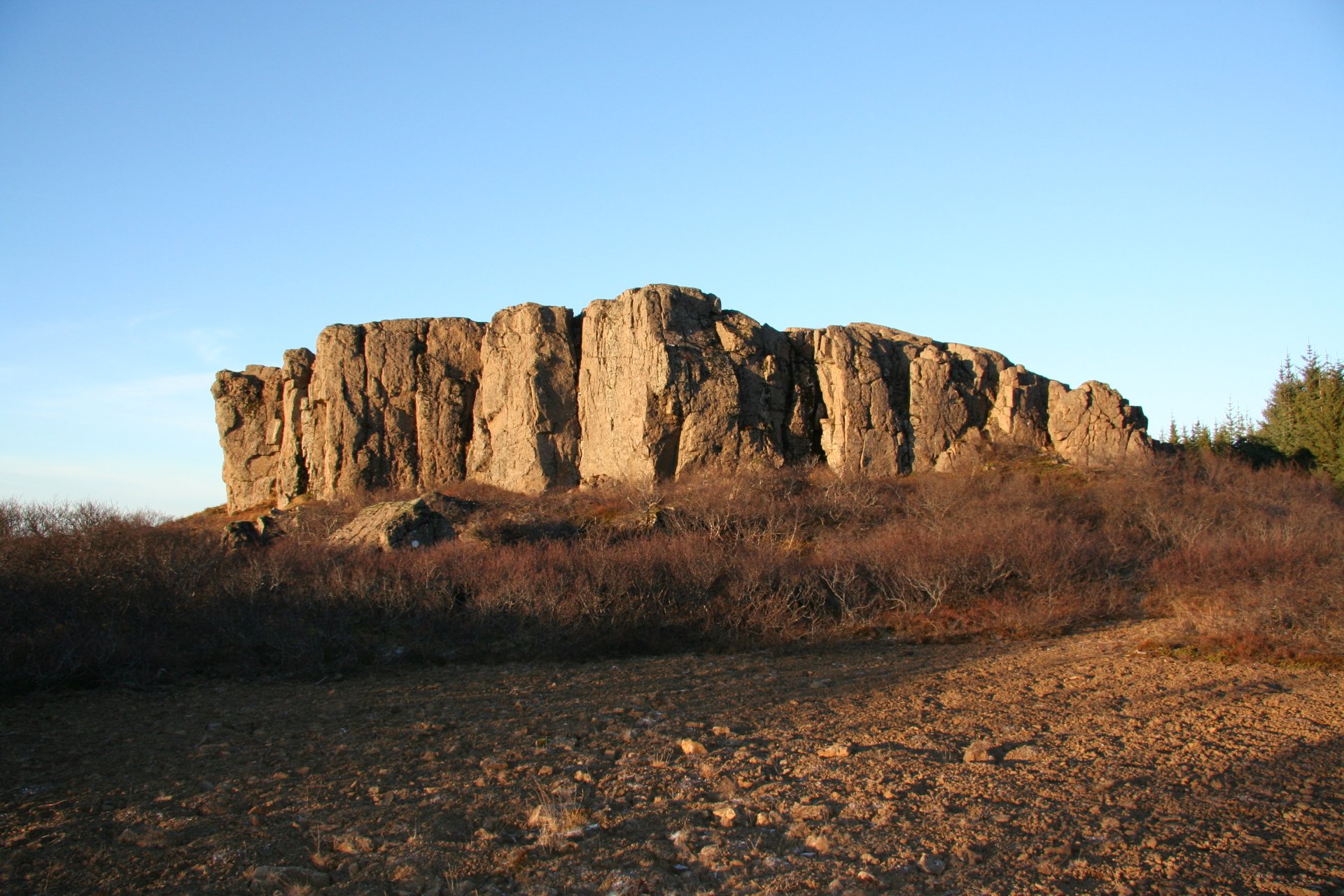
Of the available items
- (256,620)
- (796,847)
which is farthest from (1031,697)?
(256,620)

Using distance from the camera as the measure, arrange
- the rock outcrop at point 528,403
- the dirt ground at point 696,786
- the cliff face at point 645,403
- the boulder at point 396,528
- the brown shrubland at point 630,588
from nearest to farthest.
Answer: the dirt ground at point 696,786 → the brown shrubland at point 630,588 → the boulder at point 396,528 → the cliff face at point 645,403 → the rock outcrop at point 528,403

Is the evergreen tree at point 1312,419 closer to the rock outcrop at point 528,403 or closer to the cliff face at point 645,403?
the cliff face at point 645,403

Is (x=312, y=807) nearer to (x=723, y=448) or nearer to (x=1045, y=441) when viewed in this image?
(x=723, y=448)

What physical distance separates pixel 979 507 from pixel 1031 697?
13.9 metres

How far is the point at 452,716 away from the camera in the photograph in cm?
951

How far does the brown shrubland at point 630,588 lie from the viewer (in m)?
12.2

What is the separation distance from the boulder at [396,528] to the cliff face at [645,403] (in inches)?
373

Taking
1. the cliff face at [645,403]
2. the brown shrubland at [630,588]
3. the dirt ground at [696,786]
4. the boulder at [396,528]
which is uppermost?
the cliff face at [645,403]

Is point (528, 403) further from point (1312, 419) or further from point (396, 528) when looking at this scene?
point (1312, 419)

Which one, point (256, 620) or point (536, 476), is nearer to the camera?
point (256, 620)

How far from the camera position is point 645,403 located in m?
28.6

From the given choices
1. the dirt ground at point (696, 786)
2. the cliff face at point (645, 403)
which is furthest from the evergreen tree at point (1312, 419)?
the dirt ground at point (696, 786)

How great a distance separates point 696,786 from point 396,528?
13.2 metres

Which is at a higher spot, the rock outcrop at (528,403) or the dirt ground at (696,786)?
the rock outcrop at (528,403)
